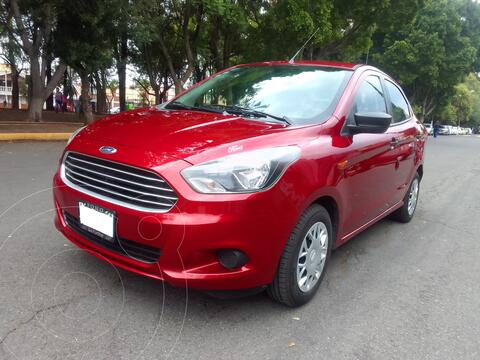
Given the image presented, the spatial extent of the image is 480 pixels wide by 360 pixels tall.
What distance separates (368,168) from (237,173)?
155 cm

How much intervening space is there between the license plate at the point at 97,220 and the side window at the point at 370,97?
209cm

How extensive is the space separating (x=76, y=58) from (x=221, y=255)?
12.2m

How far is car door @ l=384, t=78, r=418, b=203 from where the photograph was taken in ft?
14.6

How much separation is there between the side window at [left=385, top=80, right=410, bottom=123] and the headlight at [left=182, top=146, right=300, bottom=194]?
2.34m

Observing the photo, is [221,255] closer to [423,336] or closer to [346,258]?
[423,336]

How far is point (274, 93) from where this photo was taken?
379cm

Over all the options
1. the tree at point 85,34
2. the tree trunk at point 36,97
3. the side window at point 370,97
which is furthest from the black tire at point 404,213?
the tree trunk at point 36,97

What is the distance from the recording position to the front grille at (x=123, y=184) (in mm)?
2562

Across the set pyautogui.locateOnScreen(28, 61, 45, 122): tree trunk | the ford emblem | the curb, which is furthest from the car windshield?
pyautogui.locateOnScreen(28, 61, 45, 122): tree trunk

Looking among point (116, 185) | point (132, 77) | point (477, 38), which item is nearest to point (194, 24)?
point (132, 77)

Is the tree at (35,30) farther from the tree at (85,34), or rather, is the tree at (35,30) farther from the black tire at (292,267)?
the black tire at (292,267)

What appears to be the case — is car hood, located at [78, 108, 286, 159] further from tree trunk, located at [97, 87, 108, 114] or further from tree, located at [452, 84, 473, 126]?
tree, located at [452, 84, 473, 126]

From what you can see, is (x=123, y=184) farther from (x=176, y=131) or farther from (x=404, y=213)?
(x=404, y=213)

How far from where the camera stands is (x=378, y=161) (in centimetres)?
392
